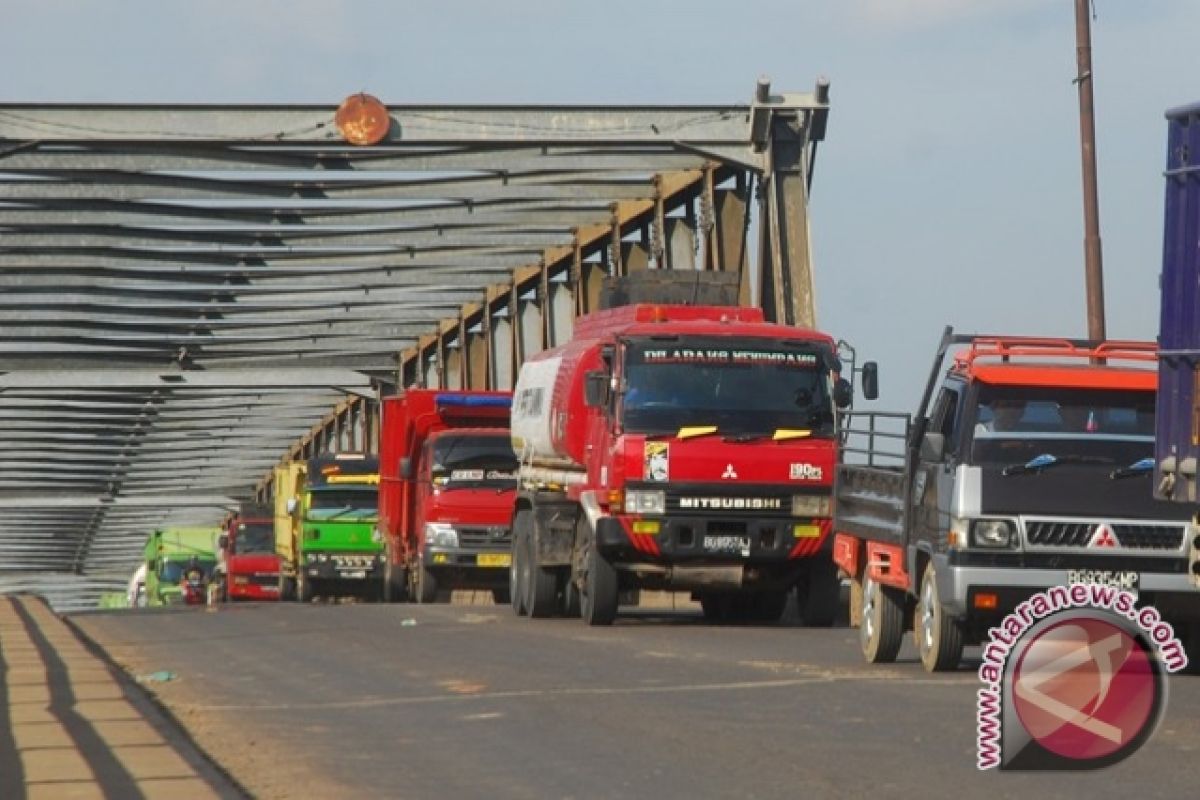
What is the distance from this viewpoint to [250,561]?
5319cm

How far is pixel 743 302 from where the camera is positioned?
41.6 metres

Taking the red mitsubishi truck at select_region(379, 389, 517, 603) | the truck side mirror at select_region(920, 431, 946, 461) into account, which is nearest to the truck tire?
the red mitsubishi truck at select_region(379, 389, 517, 603)

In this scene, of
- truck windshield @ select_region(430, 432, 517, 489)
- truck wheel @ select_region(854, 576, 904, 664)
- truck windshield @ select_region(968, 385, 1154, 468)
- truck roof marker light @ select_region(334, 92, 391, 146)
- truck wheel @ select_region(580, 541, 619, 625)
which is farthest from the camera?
truck roof marker light @ select_region(334, 92, 391, 146)

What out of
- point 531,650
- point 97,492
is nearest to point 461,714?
point 531,650

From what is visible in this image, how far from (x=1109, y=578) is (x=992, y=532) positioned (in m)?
0.76

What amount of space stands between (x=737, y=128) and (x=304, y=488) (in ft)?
38.9

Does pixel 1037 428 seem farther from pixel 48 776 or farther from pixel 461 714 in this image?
pixel 48 776

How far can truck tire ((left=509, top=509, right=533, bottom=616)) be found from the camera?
27359mm

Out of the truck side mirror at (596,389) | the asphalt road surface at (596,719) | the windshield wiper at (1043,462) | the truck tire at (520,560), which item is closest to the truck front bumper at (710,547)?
the truck side mirror at (596,389)

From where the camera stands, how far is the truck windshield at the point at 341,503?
4416 cm

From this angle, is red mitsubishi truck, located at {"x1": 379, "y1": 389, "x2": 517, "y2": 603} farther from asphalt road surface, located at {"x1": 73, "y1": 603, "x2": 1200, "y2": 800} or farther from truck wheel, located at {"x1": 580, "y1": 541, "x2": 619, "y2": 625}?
asphalt road surface, located at {"x1": 73, "y1": 603, "x2": 1200, "y2": 800}

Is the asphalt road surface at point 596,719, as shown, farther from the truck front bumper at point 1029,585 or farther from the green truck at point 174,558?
the green truck at point 174,558

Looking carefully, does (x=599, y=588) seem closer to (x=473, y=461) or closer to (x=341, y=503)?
(x=473, y=461)

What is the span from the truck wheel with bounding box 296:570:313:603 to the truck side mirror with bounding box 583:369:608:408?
815 inches
